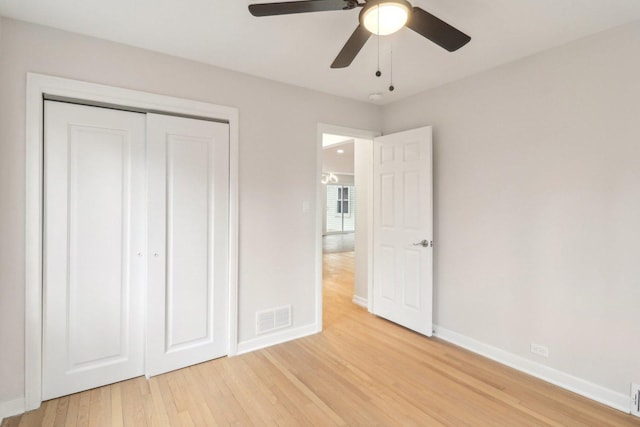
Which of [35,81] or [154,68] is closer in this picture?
[35,81]

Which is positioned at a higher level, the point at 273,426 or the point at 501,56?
the point at 501,56

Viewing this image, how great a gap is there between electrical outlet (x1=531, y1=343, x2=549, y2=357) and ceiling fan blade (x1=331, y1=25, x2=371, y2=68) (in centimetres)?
260

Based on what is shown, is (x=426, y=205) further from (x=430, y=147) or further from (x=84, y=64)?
(x=84, y=64)

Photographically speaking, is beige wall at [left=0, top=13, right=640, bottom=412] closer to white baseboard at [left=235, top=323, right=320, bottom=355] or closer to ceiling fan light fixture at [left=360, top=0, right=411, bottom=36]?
white baseboard at [left=235, top=323, right=320, bottom=355]

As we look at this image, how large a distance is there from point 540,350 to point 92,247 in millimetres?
3505

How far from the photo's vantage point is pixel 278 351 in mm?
2941

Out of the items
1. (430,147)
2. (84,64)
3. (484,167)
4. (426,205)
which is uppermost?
(84,64)

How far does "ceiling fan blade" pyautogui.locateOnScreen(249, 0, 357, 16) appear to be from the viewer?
1428 mm

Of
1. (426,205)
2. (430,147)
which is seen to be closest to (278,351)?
(426,205)

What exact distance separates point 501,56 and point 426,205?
4.60 ft

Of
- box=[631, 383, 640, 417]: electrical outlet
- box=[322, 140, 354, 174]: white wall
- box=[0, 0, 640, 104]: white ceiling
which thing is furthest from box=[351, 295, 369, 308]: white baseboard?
box=[322, 140, 354, 174]: white wall

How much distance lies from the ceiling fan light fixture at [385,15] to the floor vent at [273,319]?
8.16 feet

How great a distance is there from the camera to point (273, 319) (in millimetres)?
3078

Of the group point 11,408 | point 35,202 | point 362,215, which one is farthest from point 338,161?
point 11,408
